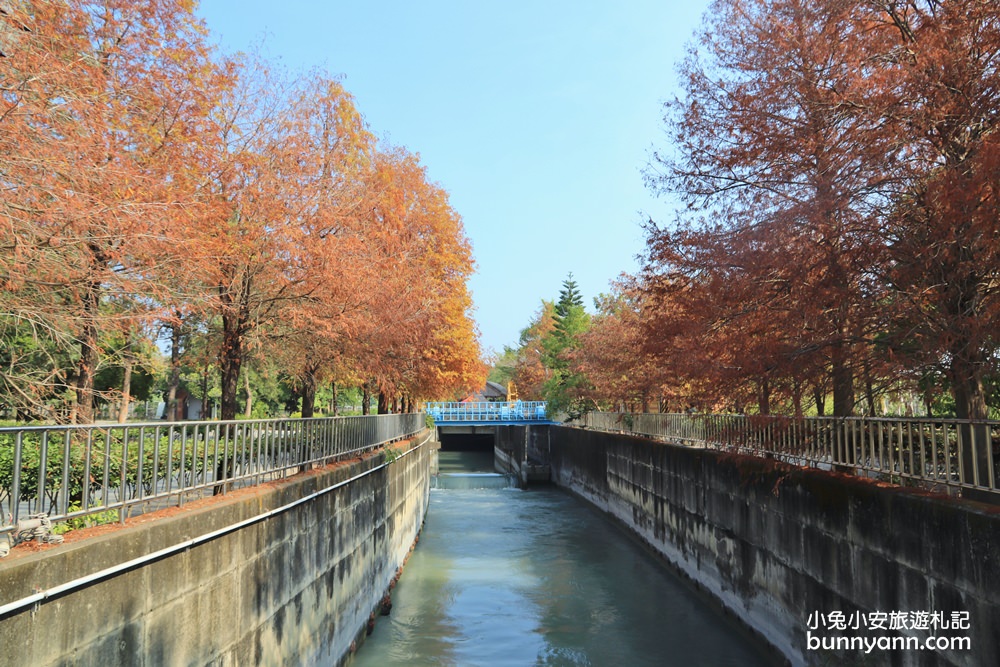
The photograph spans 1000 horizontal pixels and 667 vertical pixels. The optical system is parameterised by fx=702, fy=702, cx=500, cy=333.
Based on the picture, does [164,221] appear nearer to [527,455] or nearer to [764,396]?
[764,396]

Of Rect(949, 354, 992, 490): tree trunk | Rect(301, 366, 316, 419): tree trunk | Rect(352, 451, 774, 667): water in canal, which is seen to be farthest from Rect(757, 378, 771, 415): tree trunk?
Rect(301, 366, 316, 419): tree trunk

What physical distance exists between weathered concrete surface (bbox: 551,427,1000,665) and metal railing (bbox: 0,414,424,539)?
24.2ft

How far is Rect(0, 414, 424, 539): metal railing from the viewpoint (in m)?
5.18

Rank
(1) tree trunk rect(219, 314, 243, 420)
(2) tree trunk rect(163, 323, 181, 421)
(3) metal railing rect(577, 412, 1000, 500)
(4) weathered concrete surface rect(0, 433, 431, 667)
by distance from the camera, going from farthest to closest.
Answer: (2) tree trunk rect(163, 323, 181, 421)
(1) tree trunk rect(219, 314, 243, 420)
(3) metal railing rect(577, 412, 1000, 500)
(4) weathered concrete surface rect(0, 433, 431, 667)

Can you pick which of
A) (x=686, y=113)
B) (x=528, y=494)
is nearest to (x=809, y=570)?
(x=686, y=113)

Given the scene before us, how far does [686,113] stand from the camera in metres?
12.8

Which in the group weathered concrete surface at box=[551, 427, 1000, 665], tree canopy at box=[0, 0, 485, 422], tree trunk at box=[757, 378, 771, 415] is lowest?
weathered concrete surface at box=[551, 427, 1000, 665]

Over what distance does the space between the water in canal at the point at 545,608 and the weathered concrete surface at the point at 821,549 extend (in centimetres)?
86

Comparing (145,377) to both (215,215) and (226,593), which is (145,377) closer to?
(215,215)

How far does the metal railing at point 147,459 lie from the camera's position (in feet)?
17.0

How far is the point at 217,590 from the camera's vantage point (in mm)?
6551

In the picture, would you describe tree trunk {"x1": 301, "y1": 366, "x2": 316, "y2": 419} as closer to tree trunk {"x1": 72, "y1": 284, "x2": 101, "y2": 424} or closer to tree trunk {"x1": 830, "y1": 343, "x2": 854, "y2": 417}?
tree trunk {"x1": 72, "y1": 284, "x2": 101, "y2": 424}

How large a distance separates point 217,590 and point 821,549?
7.96m

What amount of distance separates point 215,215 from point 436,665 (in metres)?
8.45
